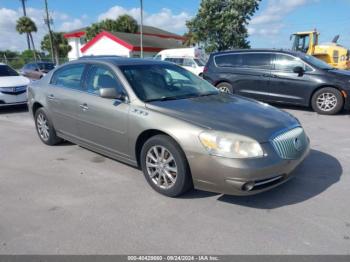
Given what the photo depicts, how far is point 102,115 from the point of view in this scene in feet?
13.9

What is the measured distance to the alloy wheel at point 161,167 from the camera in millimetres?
3543

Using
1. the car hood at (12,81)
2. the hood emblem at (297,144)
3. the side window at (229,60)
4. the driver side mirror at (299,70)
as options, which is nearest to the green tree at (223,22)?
the side window at (229,60)

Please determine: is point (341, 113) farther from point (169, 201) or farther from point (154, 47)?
point (154, 47)

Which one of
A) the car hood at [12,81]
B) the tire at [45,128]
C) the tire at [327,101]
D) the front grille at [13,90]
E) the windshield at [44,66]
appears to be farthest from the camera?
the windshield at [44,66]

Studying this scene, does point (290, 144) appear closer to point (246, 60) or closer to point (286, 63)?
point (286, 63)

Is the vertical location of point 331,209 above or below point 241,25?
below

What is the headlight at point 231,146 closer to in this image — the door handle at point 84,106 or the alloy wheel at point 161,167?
the alloy wheel at point 161,167

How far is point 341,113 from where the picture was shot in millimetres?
8734

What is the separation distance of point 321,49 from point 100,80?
17452 mm

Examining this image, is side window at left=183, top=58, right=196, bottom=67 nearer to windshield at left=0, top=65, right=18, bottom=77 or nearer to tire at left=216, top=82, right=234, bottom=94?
tire at left=216, top=82, right=234, bottom=94

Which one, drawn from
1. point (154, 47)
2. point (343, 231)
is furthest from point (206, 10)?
point (343, 231)

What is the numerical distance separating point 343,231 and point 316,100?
6395mm

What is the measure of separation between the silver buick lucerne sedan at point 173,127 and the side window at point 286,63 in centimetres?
506

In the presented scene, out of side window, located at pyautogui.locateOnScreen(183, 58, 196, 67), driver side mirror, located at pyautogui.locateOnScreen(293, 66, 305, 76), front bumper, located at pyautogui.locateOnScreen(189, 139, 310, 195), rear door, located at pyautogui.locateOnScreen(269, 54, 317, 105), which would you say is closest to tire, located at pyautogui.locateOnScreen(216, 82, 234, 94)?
rear door, located at pyautogui.locateOnScreen(269, 54, 317, 105)
